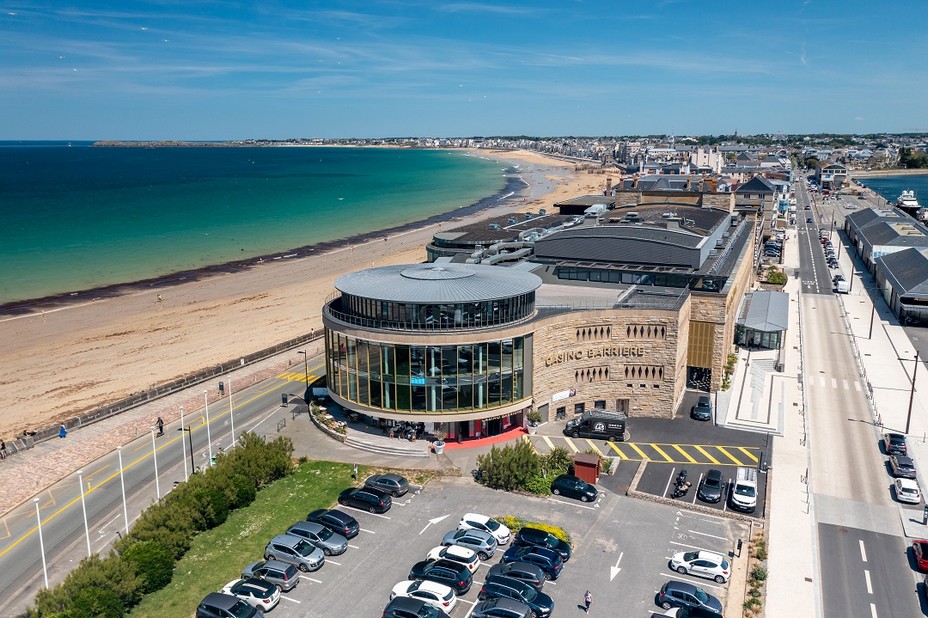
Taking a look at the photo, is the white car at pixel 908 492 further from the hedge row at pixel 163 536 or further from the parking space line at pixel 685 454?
the hedge row at pixel 163 536

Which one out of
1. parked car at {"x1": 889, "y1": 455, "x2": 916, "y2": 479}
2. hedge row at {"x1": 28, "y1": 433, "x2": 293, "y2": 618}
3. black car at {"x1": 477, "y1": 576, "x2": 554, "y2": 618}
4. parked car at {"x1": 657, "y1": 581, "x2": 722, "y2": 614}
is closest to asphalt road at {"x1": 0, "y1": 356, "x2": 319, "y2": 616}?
hedge row at {"x1": 28, "y1": 433, "x2": 293, "y2": 618}

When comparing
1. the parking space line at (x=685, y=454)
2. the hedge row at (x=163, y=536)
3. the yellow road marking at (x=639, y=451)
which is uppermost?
the hedge row at (x=163, y=536)

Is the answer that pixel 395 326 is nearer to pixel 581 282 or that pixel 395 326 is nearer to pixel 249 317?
pixel 581 282

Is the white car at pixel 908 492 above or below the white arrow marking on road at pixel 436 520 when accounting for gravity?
above

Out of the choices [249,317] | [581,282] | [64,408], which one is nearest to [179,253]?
[249,317]

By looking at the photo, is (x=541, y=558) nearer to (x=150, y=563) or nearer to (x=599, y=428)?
(x=599, y=428)

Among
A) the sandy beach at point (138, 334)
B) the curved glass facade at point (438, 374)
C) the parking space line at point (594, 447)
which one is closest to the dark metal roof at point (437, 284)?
the curved glass facade at point (438, 374)

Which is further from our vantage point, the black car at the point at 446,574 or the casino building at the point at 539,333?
the casino building at the point at 539,333
